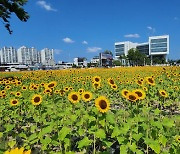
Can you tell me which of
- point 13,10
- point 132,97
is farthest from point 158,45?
point 132,97

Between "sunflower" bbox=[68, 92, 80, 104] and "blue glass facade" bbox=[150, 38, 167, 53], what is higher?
"blue glass facade" bbox=[150, 38, 167, 53]

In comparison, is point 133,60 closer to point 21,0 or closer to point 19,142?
point 21,0

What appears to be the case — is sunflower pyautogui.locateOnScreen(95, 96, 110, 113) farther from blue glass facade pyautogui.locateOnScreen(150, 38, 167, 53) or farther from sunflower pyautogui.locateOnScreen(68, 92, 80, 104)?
blue glass facade pyautogui.locateOnScreen(150, 38, 167, 53)

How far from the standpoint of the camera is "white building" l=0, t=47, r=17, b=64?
16307cm

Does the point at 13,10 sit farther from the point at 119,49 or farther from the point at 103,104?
the point at 119,49

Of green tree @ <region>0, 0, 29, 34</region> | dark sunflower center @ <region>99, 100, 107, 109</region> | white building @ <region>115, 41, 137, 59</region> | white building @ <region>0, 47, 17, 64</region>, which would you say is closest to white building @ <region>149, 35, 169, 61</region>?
white building @ <region>115, 41, 137, 59</region>

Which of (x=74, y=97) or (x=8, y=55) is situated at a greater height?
(x=8, y=55)

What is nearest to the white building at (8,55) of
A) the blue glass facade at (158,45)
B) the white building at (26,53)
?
the white building at (26,53)

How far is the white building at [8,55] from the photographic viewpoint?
163075 millimetres

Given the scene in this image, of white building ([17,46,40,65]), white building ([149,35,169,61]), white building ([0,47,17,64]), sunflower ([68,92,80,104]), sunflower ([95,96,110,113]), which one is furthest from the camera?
white building ([17,46,40,65])

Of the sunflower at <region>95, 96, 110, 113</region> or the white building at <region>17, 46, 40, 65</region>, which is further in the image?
the white building at <region>17, 46, 40, 65</region>

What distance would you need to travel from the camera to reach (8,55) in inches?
6531

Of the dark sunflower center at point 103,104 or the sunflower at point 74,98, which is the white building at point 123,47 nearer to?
the sunflower at point 74,98

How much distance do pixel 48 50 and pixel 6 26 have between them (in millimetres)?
144545
